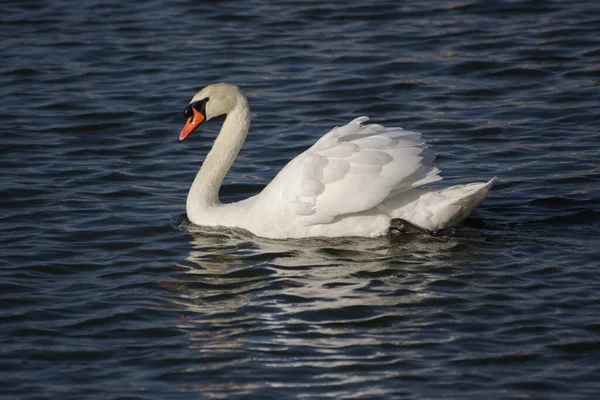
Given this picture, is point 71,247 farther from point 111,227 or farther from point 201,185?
point 201,185

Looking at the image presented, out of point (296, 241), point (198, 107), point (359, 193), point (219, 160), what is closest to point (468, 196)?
point (359, 193)

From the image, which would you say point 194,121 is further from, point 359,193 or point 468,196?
point 468,196

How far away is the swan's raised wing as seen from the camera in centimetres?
827

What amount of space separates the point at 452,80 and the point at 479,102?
839mm

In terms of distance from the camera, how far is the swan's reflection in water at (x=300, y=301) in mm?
6414

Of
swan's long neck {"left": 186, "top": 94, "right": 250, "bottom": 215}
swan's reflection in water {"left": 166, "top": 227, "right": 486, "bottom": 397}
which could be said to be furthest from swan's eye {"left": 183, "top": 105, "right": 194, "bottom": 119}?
swan's reflection in water {"left": 166, "top": 227, "right": 486, "bottom": 397}

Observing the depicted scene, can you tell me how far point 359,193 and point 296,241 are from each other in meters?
0.75

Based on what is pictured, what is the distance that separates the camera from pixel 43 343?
22.4 feet

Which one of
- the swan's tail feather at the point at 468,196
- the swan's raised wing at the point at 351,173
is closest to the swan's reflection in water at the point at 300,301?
the swan's tail feather at the point at 468,196

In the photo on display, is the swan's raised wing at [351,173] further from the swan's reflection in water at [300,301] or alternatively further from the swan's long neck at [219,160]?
the swan's long neck at [219,160]

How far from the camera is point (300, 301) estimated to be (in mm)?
7344

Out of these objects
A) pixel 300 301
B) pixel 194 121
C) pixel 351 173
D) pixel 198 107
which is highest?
pixel 198 107

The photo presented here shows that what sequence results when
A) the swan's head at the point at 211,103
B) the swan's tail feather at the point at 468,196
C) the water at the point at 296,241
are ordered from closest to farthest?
the water at the point at 296,241 < the swan's tail feather at the point at 468,196 < the swan's head at the point at 211,103

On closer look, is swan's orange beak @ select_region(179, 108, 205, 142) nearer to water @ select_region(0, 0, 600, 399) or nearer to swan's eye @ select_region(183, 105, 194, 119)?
swan's eye @ select_region(183, 105, 194, 119)
